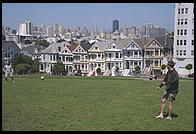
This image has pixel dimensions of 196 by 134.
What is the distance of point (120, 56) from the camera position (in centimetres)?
5681

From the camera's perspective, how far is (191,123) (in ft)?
27.6

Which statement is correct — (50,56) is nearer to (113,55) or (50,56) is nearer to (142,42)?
(113,55)

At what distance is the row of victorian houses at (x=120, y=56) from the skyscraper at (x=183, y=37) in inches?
235

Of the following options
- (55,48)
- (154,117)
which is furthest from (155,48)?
(154,117)

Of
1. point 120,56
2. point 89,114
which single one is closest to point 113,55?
point 120,56

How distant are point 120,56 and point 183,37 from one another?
13.9 m

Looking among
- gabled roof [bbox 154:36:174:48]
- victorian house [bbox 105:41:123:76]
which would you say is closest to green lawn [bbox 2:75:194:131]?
victorian house [bbox 105:41:123:76]

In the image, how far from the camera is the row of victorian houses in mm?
55938

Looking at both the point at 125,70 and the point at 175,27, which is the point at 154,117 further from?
the point at 125,70

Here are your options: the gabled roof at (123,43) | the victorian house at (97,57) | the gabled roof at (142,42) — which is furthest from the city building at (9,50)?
the gabled roof at (142,42)

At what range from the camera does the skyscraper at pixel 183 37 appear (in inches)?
1884

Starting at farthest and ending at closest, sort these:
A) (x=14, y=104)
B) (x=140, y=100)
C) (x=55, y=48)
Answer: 1. (x=55, y=48)
2. (x=140, y=100)
3. (x=14, y=104)

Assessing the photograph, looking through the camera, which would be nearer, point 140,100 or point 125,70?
point 140,100

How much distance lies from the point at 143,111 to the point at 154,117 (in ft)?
3.21
